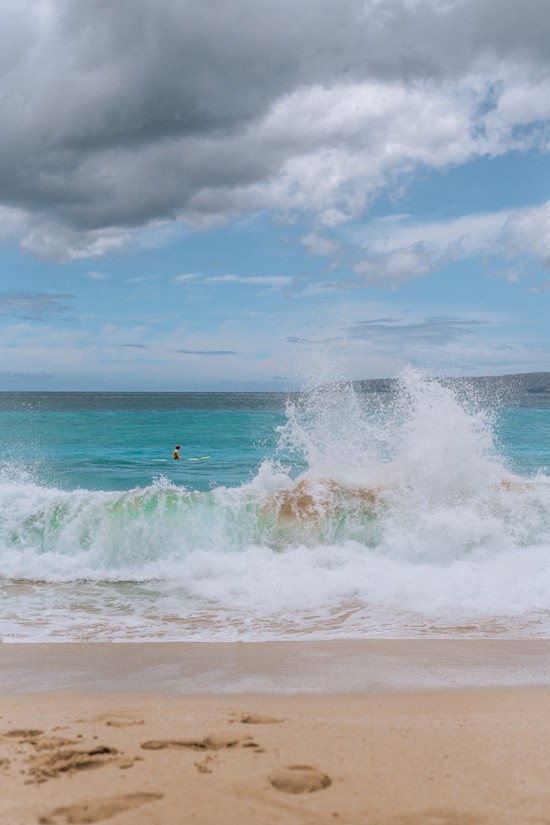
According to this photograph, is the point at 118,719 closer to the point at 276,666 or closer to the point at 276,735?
the point at 276,735

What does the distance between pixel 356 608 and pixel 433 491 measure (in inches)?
161

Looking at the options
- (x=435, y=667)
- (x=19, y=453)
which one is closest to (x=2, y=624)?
(x=435, y=667)

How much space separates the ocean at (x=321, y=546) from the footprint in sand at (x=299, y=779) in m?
3.29

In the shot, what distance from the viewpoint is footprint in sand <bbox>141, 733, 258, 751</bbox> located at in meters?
3.54

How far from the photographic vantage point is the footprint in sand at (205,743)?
11.6ft

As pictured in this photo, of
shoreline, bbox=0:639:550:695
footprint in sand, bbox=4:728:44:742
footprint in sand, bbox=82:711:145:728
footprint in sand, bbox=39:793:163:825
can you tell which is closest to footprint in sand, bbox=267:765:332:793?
footprint in sand, bbox=39:793:163:825

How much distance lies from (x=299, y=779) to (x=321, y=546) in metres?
7.01

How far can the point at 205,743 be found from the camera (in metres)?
3.59

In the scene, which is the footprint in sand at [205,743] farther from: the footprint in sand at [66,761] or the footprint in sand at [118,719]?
the footprint in sand at [118,719]

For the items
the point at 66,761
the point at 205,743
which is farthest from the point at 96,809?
the point at 205,743

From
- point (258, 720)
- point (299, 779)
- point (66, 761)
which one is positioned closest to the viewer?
point (299, 779)

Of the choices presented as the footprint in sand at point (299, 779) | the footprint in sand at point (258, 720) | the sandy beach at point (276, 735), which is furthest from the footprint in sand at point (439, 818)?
the footprint in sand at point (258, 720)

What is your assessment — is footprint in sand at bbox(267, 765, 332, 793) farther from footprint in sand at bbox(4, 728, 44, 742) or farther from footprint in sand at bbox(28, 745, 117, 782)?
footprint in sand at bbox(4, 728, 44, 742)

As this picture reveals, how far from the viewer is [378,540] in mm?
10391
